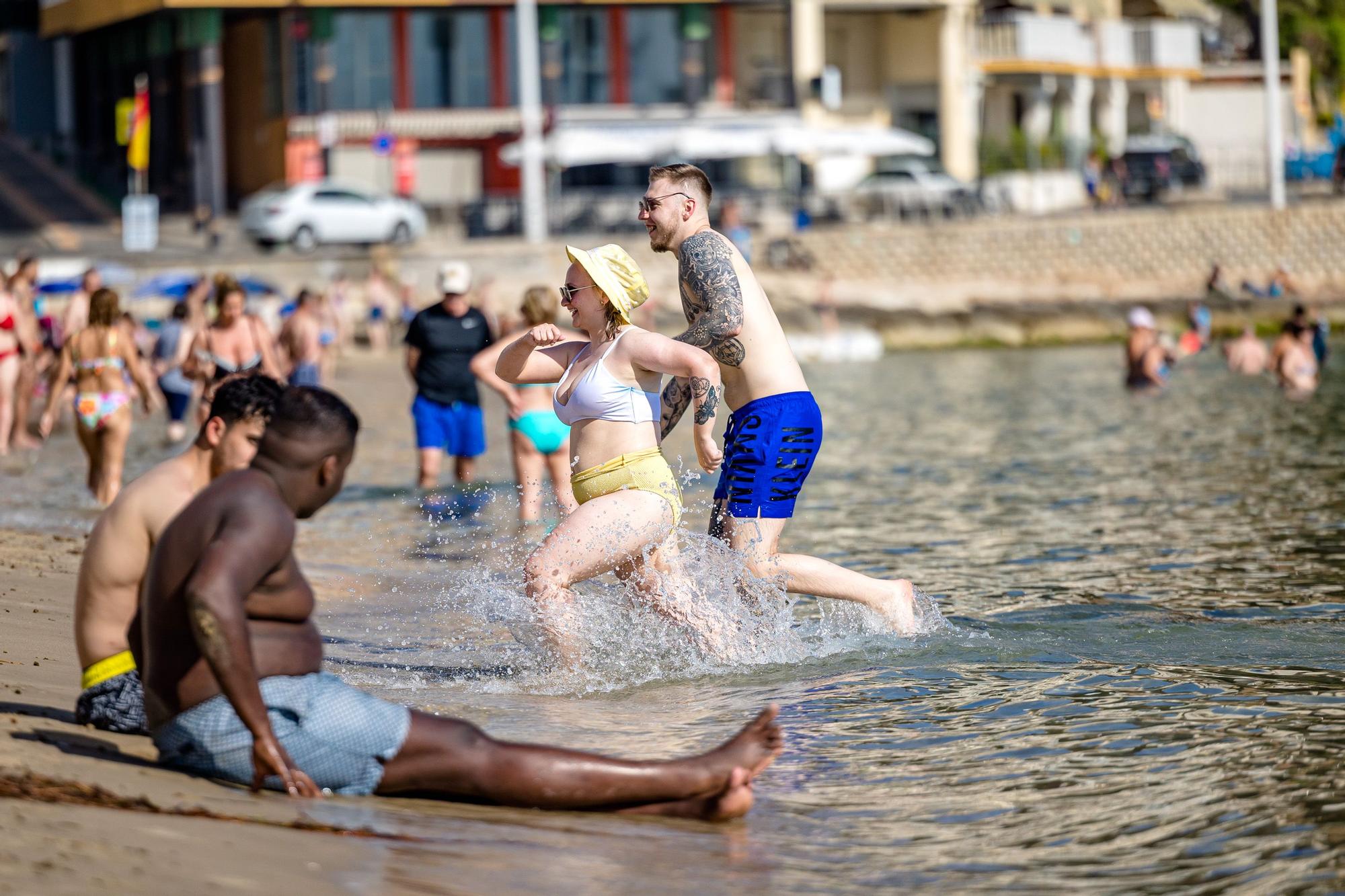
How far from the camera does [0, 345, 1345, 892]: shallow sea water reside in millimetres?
4777

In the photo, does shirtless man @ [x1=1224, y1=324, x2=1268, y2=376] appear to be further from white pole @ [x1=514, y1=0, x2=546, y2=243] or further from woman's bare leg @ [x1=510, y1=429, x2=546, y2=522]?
woman's bare leg @ [x1=510, y1=429, x2=546, y2=522]

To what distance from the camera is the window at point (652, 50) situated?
4494cm

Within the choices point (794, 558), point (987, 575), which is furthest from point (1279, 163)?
point (794, 558)

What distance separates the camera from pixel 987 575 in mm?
9625

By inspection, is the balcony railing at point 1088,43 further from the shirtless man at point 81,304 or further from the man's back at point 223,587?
the man's back at point 223,587

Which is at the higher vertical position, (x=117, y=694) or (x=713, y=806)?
(x=117, y=694)

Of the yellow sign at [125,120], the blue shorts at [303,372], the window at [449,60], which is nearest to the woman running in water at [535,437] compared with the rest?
the blue shorts at [303,372]

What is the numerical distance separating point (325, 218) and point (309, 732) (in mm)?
33235

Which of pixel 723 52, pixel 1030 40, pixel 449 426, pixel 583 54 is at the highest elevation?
pixel 1030 40

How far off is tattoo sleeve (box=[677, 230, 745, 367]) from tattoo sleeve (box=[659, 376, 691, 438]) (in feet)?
0.61

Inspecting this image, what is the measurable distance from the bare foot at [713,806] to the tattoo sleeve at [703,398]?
170 centimetres

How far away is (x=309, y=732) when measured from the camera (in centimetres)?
465

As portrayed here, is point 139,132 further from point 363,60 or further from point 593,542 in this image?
point 593,542

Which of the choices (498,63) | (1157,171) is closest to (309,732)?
(498,63)
